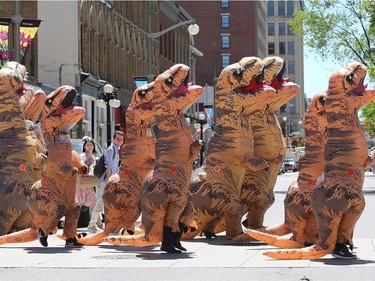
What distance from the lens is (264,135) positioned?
51.0 ft

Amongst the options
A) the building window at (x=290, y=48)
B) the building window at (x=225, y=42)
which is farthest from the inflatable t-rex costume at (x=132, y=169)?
the building window at (x=290, y=48)

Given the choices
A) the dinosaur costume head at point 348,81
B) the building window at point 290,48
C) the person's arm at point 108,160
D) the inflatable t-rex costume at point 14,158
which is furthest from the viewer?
the building window at point 290,48

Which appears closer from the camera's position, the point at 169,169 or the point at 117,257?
the point at 117,257

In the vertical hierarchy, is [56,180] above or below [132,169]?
below

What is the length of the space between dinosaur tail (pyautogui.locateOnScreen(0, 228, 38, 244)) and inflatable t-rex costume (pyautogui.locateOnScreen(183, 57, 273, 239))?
244cm

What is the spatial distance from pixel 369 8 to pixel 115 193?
3400 cm

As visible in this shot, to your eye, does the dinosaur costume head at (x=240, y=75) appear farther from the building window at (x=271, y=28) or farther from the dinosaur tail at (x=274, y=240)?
the building window at (x=271, y=28)

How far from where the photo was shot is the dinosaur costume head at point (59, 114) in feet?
48.2

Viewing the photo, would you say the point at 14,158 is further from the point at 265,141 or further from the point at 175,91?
the point at 265,141

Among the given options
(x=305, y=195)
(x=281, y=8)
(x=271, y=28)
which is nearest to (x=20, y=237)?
(x=305, y=195)

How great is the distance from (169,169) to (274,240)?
5.52ft

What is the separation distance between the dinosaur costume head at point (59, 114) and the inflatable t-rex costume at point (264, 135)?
259 centimetres

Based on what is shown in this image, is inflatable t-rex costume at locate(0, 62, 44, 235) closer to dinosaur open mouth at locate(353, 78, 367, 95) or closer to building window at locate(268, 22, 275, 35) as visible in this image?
dinosaur open mouth at locate(353, 78, 367, 95)

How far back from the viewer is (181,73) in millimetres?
13766
